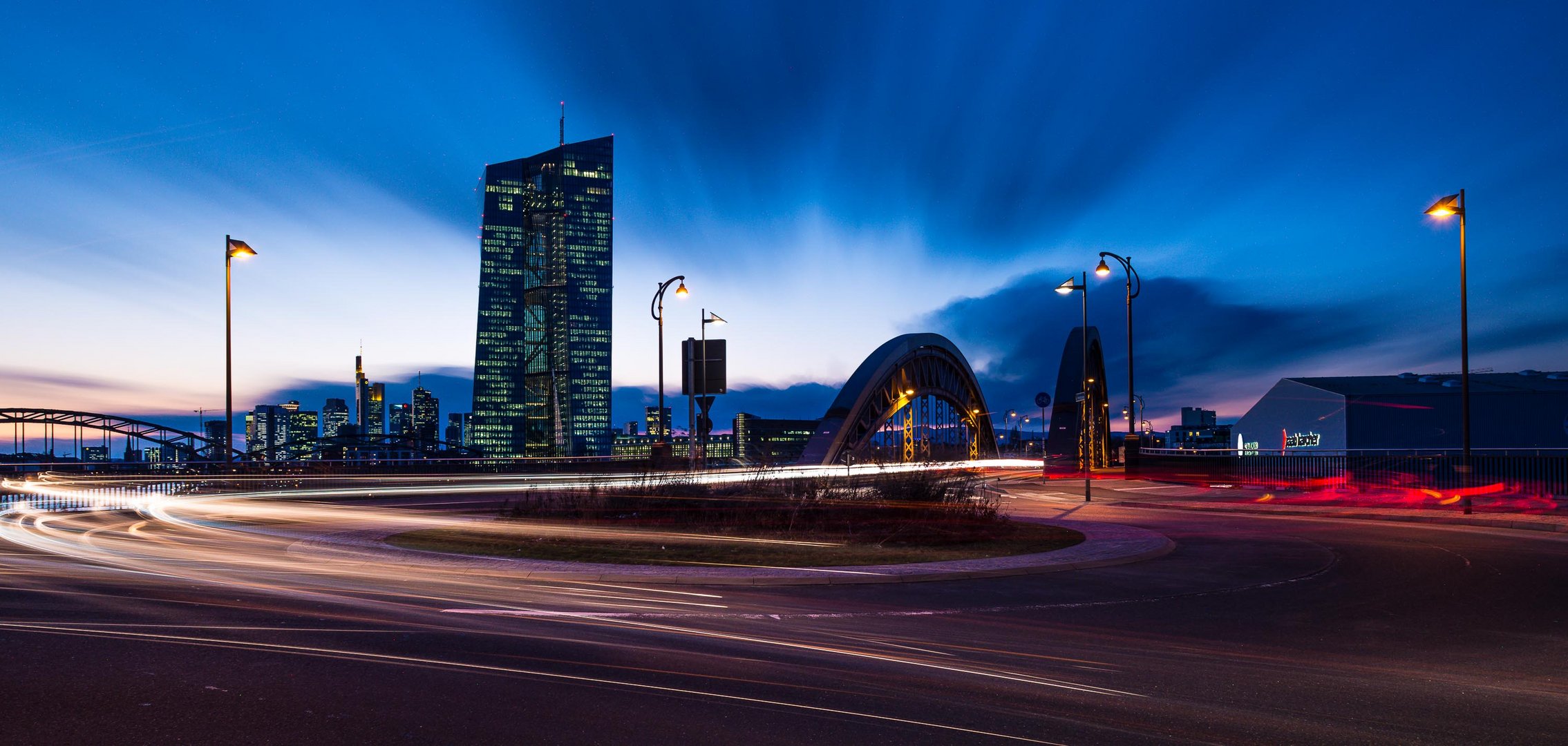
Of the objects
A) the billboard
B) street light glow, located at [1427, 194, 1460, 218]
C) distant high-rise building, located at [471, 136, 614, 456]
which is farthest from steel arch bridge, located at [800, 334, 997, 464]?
distant high-rise building, located at [471, 136, 614, 456]

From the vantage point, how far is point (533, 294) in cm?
17450

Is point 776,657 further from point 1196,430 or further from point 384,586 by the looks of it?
point 1196,430

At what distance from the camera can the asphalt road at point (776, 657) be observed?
5578 mm

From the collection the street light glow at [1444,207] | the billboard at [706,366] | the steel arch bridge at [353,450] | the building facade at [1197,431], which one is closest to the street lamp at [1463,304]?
the street light glow at [1444,207]


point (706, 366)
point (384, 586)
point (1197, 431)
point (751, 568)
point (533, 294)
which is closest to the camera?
point (384, 586)

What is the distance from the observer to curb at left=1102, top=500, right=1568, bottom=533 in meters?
19.1

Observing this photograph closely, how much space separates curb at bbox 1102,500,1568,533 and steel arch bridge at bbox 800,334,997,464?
11160mm

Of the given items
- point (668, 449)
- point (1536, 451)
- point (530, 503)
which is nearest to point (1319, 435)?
point (1536, 451)

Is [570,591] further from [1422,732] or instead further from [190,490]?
[190,490]

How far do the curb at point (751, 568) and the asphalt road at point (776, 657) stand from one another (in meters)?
0.41

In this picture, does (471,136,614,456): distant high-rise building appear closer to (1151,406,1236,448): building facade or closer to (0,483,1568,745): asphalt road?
(1151,406,1236,448): building facade

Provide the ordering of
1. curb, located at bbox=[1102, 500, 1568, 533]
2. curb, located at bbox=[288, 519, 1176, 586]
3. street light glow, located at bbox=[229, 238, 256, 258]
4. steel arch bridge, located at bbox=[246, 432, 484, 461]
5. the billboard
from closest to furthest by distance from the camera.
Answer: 1. curb, located at bbox=[288, 519, 1176, 586]
2. curb, located at bbox=[1102, 500, 1568, 533]
3. street light glow, located at bbox=[229, 238, 256, 258]
4. the billboard
5. steel arch bridge, located at bbox=[246, 432, 484, 461]

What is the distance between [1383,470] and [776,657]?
1324 inches

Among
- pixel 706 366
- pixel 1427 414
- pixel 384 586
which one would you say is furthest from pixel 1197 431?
pixel 384 586
